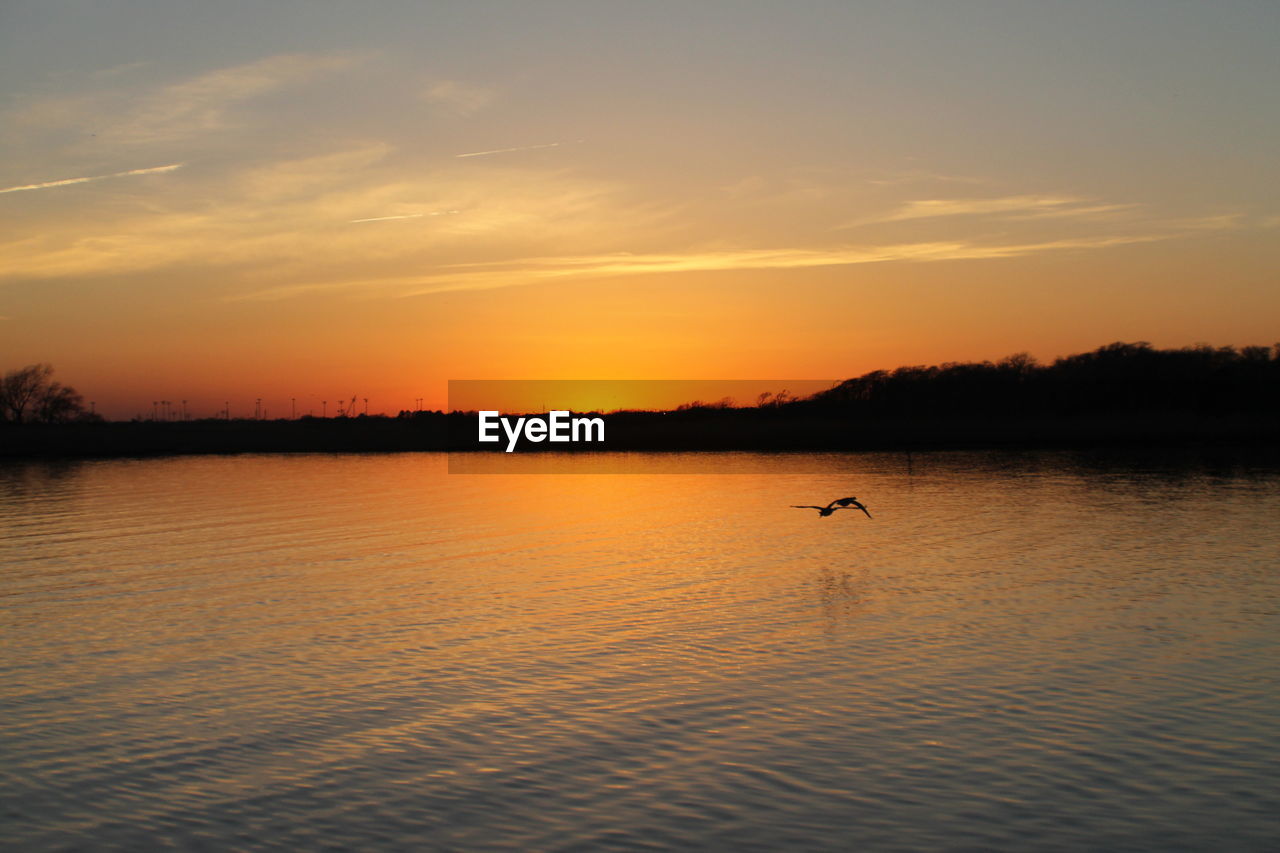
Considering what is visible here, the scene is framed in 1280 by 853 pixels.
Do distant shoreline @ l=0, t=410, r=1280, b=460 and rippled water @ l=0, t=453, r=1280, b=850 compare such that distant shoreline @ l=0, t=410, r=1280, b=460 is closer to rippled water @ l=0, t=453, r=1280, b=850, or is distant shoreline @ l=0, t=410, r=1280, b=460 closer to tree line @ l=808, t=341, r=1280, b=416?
tree line @ l=808, t=341, r=1280, b=416

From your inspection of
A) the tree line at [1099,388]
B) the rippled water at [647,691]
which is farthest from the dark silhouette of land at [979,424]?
the rippled water at [647,691]

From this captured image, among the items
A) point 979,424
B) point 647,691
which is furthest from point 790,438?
point 647,691

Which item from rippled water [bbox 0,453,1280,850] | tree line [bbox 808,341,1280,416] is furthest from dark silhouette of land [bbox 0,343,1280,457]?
rippled water [bbox 0,453,1280,850]

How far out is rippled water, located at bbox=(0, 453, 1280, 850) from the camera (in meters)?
9.56

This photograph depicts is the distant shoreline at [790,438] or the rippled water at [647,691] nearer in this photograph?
the rippled water at [647,691]

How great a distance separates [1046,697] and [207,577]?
20610mm

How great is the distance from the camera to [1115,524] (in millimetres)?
35375

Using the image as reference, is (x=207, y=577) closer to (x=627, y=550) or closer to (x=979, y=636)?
(x=627, y=550)

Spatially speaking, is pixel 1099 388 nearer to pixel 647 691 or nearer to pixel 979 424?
pixel 979 424

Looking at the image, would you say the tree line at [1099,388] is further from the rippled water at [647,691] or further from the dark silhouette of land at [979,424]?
the rippled water at [647,691]

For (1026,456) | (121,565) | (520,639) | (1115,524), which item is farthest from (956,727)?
(1026,456)

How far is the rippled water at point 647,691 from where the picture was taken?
956cm

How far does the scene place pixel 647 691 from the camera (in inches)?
553

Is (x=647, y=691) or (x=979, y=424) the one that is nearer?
(x=647, y=691)
